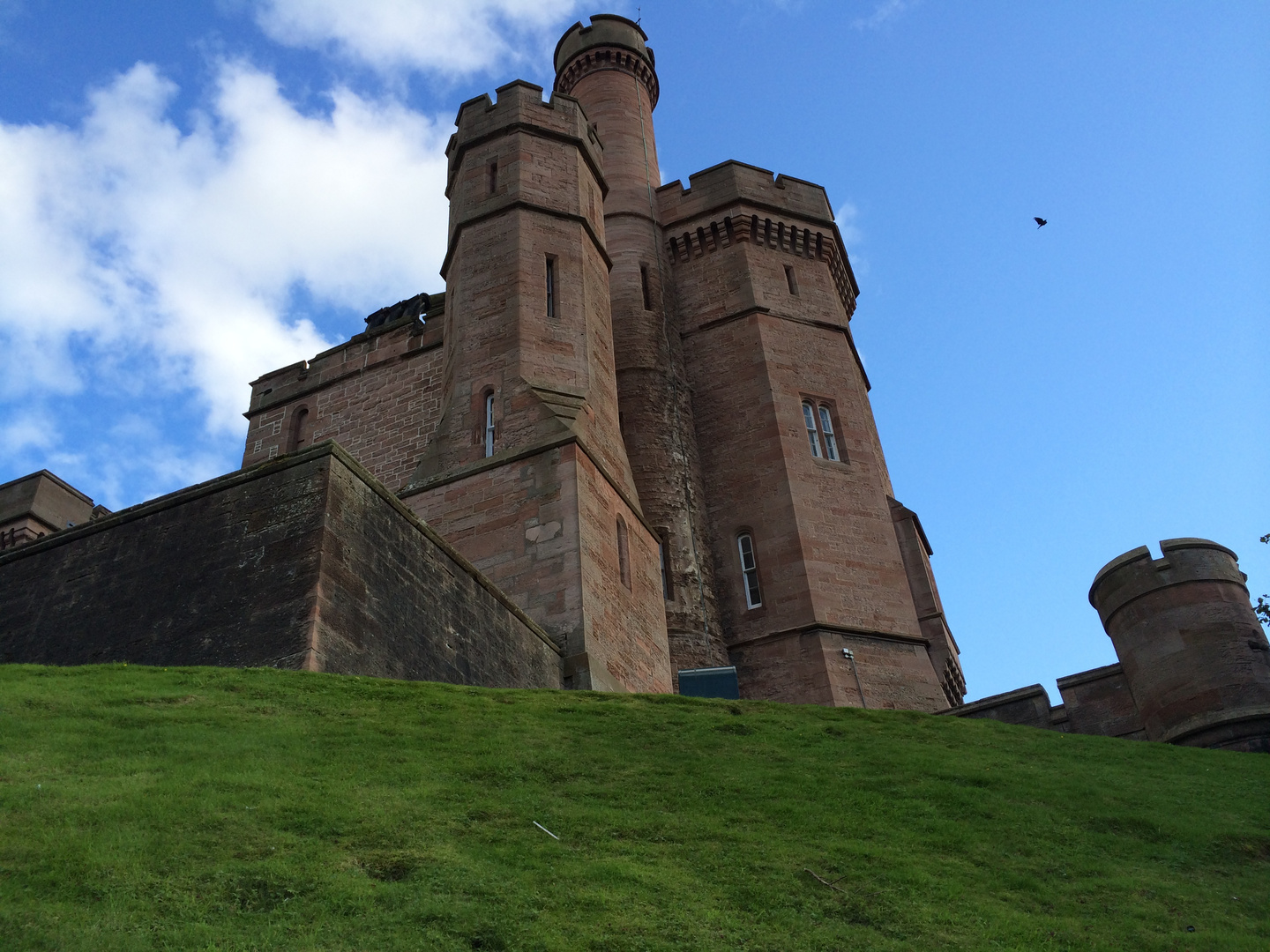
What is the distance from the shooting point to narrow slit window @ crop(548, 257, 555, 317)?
66.7 ft

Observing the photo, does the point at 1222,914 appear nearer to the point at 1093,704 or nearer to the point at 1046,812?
Result: the point at 1046,812

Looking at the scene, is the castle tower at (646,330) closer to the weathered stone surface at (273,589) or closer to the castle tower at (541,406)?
the castle tower at (541,406)

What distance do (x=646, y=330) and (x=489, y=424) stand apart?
7.98 meters

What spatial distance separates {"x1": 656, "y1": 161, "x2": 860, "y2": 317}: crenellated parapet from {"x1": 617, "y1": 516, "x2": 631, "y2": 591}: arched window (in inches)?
452

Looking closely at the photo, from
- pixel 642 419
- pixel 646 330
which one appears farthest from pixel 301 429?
pixel 646 330

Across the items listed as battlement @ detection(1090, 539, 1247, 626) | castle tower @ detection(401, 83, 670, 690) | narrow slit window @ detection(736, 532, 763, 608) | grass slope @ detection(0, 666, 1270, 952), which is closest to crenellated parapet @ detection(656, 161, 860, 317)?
castle tower @ detection(401, 83, 670, 690)

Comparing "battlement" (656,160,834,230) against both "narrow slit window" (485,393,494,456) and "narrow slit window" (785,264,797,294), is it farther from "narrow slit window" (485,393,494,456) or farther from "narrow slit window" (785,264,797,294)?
"narrow slit window" (485,393,494,456)

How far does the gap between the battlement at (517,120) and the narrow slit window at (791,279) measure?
19.0ft

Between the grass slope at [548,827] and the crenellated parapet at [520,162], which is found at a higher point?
the crenellated parapet at [520,162]

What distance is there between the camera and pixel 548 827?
24.1 ft

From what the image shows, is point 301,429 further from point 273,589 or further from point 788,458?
point 273,589

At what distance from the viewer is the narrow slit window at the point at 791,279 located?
2692 cm

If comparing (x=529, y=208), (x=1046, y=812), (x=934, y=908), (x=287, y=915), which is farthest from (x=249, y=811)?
(x=529, y=208)

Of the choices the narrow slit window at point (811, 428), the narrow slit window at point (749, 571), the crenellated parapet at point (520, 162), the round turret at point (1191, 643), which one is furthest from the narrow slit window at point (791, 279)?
the round turret at point (1191, 643)
